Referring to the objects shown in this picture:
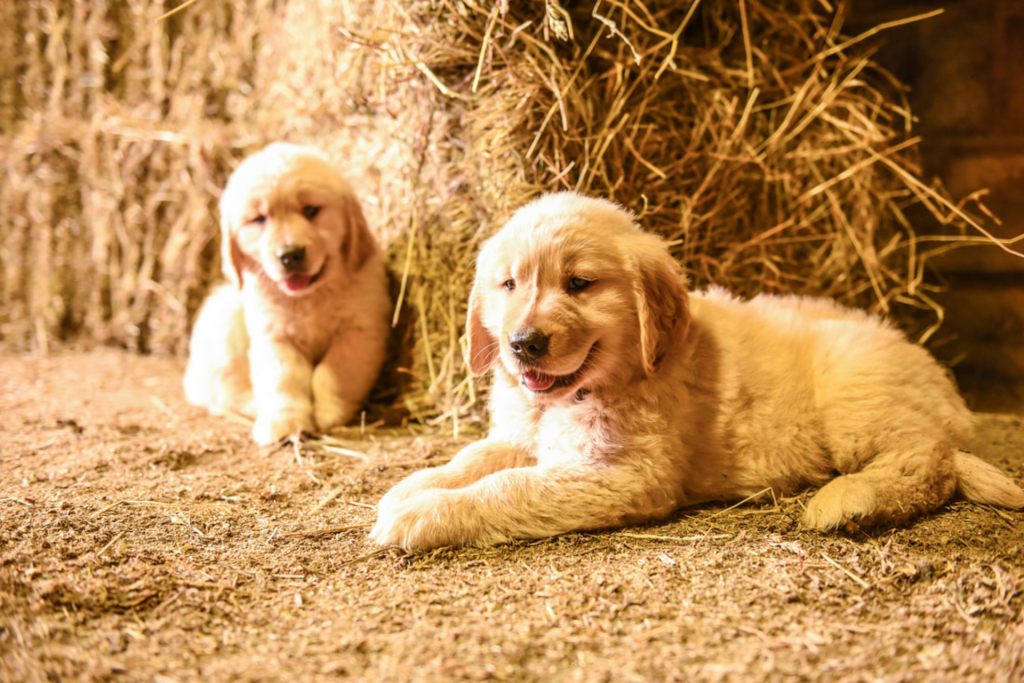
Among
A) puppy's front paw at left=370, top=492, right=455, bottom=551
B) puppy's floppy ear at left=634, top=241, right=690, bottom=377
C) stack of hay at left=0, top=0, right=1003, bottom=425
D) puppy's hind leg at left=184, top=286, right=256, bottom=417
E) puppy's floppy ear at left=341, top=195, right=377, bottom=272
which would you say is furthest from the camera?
puppy's hind leg at left=184, top=286, right=256, bottom=417

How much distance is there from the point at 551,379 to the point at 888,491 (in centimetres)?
138

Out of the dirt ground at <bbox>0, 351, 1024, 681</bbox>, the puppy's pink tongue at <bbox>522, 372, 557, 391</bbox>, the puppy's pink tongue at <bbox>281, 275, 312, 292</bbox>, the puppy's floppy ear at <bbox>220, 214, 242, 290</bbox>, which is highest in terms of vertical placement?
the puppy's floppy ear at <bbox>220, 214, 242, 290</bbox>

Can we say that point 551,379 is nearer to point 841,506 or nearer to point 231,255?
point 841,506

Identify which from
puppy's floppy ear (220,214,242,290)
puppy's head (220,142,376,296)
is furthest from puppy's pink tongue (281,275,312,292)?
puppy's floppy ear (220,214,242,290)

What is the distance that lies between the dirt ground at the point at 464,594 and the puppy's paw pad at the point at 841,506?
0.06m

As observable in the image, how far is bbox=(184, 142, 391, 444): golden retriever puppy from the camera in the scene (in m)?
4.28

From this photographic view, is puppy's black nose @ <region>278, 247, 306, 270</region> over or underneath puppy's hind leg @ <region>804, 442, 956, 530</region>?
over

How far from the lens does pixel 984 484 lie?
2994 mm

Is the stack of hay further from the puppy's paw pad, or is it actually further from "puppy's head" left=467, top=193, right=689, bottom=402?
the puppy's paw pad

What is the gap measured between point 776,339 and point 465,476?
59.8 inches

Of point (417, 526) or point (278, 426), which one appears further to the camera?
point (278, 426)

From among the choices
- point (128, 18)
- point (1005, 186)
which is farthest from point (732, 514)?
point (128, 18)

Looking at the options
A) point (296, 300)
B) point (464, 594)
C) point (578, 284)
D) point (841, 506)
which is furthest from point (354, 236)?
point (841, 506)

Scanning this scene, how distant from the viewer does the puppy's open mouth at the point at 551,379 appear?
291 centimetres
